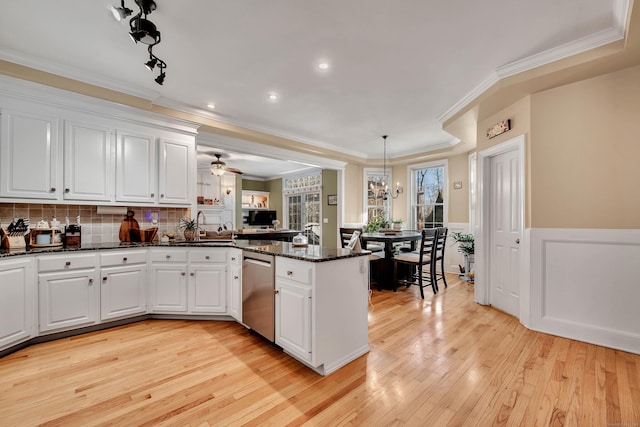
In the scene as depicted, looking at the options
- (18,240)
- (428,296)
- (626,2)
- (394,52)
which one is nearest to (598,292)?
(428,296)

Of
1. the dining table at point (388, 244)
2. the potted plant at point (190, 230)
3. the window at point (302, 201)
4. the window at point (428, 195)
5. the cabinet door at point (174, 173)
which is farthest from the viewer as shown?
the window at point (302, 201)

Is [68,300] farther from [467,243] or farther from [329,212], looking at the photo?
[467,243]

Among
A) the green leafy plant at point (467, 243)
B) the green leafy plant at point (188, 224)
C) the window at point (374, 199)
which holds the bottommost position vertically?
the green leafy plant at point (467, 243)

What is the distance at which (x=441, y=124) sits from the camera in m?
4.53

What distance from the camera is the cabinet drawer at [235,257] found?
2955mm

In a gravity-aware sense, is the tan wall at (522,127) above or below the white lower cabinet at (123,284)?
above

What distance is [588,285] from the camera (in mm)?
2662

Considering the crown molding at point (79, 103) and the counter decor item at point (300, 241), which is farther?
the counter decor item at point (300, 241)

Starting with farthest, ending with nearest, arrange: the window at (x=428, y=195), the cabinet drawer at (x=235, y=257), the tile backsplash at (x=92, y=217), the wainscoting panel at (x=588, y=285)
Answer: the window at (x=428, y=195), the cabinet drawer at (x=235, y=257), the tile backsplash at (x=92, y=217), the wainscoting panel at (x=588, y=285)

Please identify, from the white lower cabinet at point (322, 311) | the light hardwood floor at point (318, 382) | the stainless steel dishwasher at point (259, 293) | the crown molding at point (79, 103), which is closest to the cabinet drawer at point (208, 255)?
the stainless steel dishwasher at point (259, 293)

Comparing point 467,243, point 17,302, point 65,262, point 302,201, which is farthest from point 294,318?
point 302,201

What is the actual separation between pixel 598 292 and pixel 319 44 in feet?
11.5

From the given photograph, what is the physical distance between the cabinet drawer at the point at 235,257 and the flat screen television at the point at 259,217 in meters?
6.63

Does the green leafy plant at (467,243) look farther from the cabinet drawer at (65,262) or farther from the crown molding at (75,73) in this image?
the cabinet drawer at (65,262)
